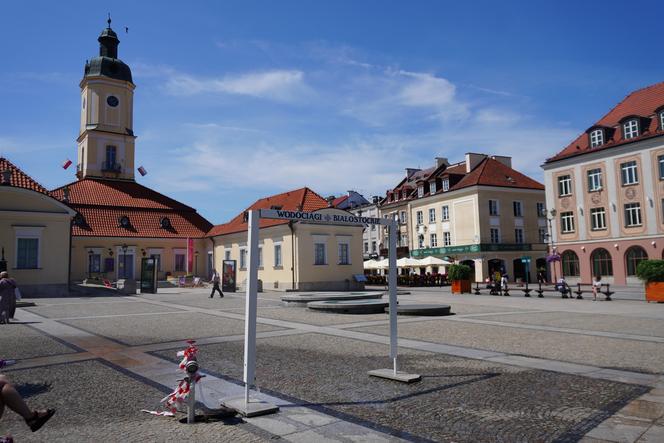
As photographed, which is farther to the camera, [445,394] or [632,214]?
[632,214]

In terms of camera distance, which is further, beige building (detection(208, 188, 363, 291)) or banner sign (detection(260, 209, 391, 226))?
beige building (detection(208, 188, 363, 291))

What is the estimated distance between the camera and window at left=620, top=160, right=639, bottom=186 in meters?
37.9

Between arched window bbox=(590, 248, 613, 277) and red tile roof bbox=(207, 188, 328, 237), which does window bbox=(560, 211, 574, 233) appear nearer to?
arched window bbox=(590, 248, 613, 277)

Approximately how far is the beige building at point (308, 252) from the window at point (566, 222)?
720 inches

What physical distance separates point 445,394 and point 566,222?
40840mm

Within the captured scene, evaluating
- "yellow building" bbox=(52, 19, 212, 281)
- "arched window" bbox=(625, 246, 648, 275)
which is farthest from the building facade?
"yellow building" bbox=(52, 19, 212, 281)

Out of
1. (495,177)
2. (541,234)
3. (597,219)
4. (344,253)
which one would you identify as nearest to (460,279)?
(344,253)

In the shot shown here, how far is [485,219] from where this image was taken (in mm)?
50562

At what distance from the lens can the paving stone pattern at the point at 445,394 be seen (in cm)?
565

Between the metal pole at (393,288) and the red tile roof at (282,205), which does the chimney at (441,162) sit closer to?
the red tile roof at (282,205)

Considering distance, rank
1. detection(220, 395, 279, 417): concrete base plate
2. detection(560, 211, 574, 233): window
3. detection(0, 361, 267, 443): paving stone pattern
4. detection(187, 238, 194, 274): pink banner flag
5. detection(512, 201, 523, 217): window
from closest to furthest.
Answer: detection(0, 361, 267, 443): paving stone pattern → detection(220, 395, 279, 417): concrete base plate → detection(560, 211, 574, 233): window → detection(187, 238, 194, 274): pink banner flag → detection(512, 201, 523, 217): window

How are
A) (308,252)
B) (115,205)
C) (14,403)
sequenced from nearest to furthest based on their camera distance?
(14,403) < (308,252) < (115,205)

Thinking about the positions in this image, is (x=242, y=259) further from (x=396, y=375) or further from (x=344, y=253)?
(x=396, y=375)

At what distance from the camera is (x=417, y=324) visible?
50.6ft
